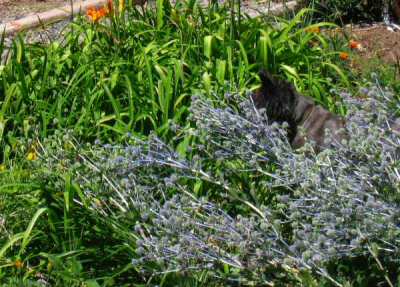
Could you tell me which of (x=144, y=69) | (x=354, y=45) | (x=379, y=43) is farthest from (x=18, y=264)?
(x=379, y=43)

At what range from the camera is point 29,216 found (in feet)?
15.3

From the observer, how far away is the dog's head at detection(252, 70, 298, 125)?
488 cm

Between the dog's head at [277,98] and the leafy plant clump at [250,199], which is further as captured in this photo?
the dog's head at [277,98]

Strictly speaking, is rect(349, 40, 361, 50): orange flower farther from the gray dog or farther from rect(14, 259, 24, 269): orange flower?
rect(14, 259, 24, 269): orange flower

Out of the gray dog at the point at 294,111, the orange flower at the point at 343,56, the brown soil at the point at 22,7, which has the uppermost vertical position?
the gray dog at the point at 294,111

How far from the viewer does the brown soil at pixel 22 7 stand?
9083 mm

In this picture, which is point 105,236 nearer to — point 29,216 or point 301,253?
point 29,216

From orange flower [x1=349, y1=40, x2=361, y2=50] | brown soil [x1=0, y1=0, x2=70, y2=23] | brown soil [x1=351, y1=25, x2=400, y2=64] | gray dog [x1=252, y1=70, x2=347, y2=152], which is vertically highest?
gray dog [x1=252, y1=70, x2=347, y2=152]

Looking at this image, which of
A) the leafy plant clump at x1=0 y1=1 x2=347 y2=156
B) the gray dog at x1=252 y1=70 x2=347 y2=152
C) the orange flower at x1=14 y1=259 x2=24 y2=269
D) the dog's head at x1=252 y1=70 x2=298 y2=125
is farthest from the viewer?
the leafy plant clump at x1=0 y1=1 x2=347 y2=156

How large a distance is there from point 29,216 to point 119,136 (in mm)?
808

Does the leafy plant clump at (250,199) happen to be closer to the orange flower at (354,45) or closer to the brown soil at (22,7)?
the orange flower at (354,45)

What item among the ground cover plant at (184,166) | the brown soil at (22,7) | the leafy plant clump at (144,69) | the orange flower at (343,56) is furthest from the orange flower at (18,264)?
the brown soil at (22,7)

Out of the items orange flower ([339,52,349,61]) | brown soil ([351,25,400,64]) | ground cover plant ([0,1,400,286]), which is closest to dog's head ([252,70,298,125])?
ground cover plant ([0,1,400,286])

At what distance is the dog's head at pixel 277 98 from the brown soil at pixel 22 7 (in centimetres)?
448
